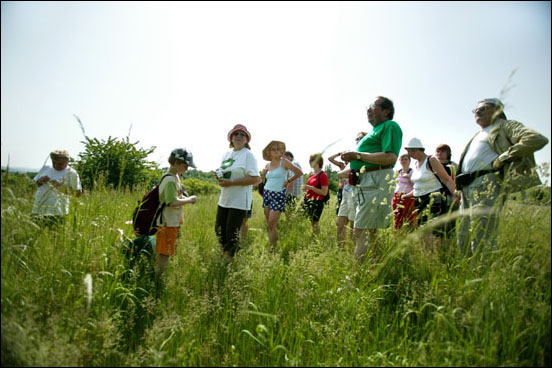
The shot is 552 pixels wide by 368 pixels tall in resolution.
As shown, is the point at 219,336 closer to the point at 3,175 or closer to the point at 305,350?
the point at 305,350

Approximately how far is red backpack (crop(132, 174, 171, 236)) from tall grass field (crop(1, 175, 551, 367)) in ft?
1.25

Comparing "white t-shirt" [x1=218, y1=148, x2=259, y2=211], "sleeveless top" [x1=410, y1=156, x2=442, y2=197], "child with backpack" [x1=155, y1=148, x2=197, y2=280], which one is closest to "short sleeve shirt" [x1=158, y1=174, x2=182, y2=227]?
"child with backpack" [x1=155, y1=148, x2=197, y2=280]

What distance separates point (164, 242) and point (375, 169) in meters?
2.38

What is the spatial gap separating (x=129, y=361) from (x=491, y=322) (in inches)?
76.2

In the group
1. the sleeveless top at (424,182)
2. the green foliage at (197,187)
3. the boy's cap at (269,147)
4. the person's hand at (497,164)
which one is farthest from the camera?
the green foliage at (197,187)

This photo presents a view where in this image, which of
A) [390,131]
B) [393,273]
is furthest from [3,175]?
[390,131]

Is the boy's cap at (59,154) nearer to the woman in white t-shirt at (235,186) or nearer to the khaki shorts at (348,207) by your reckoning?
the woman in white t-shirt at (235,186)

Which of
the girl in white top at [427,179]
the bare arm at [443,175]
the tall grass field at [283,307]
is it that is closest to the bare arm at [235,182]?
the tall grass field at [283,307]

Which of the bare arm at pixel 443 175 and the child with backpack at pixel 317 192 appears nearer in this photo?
the bare arm at pixel 443 175

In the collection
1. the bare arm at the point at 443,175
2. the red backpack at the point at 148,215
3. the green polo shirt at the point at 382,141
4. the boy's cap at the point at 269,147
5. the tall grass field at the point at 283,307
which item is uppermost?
the boy's cap at the point at 269,147

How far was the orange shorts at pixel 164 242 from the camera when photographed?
289cm

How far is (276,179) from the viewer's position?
489 cm

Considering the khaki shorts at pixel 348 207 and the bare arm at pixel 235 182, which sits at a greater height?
the bare arm at pixel 235 182

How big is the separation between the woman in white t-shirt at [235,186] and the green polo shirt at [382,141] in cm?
137
